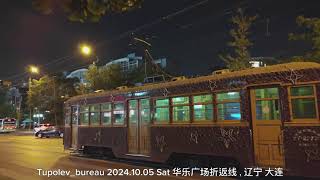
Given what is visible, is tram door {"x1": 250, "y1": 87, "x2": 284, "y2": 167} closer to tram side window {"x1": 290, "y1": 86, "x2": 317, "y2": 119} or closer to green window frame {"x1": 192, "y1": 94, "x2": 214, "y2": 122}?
tram side window {"x1": 290, "y1": 86, "x2": 317, "y2": 119}

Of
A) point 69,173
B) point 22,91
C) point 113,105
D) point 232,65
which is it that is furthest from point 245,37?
point 22,91

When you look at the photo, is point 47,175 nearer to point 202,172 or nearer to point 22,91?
point 202,172

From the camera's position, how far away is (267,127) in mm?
10781

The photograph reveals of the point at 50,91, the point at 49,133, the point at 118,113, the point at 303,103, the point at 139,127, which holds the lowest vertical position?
the point at 49,133

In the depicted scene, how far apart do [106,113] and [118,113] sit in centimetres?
101

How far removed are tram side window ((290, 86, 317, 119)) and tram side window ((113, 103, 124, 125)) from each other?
7522 mm

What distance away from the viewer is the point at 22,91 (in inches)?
3740

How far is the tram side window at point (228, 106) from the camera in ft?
37.9

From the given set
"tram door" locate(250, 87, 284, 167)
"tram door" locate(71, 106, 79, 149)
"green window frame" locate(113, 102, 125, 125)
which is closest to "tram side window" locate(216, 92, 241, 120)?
"tram door" locate(250, 87, 284, 167)

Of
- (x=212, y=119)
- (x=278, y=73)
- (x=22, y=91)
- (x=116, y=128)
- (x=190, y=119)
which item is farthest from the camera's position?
(x=22, y=91)

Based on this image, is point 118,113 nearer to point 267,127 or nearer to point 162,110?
point 162,110

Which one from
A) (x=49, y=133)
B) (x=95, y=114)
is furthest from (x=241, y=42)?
(x=49, y=133)

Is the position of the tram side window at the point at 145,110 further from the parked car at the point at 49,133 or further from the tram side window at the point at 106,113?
the parked car at the point at 49,133

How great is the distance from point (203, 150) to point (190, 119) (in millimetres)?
1143
